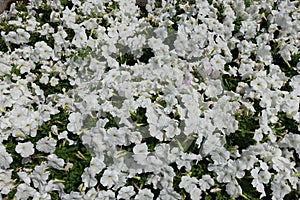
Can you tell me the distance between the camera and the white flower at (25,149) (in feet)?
9.60

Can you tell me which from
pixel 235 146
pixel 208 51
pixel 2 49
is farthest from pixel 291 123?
pixel 2 49

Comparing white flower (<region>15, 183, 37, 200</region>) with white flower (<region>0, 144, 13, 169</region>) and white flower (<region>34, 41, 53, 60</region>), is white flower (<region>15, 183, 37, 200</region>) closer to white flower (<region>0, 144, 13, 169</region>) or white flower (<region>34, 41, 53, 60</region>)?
white flower (<region>0, 144, 13, 169</region>)

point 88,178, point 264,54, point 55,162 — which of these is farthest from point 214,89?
point 55,162

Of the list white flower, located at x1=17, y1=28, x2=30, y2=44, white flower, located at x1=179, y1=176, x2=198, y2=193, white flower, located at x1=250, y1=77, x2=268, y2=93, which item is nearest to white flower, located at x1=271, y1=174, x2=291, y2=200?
white flower, located at x1=179, y1=176, x2=198, y2=193

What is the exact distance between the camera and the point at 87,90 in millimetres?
3297

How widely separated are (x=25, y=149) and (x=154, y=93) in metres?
0.93

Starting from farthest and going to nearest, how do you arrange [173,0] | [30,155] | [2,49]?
[173,0] → [2,49] → [30,155]

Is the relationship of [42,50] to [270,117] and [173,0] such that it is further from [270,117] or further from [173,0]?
[270,117]

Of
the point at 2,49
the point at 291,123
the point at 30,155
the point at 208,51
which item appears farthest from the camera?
the point at 2,49

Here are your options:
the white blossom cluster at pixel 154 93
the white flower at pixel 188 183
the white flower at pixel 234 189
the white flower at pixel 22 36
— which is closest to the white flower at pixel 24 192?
the white blossom cluster at pixel 154 93

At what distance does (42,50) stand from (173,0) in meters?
1.27

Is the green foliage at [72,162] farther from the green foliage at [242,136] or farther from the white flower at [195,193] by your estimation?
the green foliage at [242,136]

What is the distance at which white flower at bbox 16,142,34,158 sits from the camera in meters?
2.93

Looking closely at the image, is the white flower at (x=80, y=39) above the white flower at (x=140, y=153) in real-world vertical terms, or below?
above
